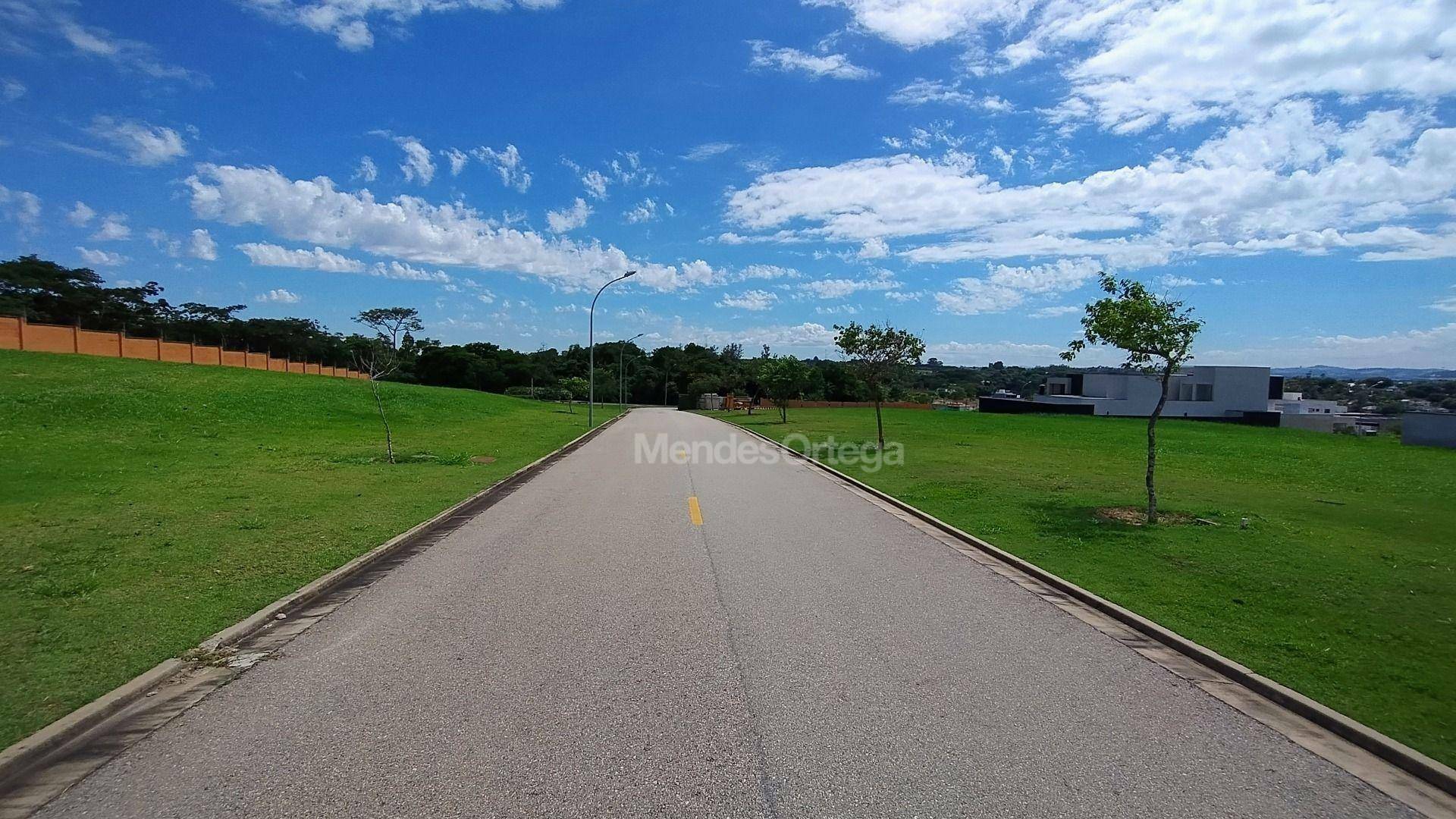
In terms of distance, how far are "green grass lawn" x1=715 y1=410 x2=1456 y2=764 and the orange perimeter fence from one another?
43.9m

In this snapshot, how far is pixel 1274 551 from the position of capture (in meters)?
9.88

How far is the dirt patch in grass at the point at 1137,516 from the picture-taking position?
11898mm

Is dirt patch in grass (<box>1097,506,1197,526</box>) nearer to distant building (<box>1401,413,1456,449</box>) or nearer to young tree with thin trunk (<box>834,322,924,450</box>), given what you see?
young tree with thin trunk (<box>834,322,924,450</box>)

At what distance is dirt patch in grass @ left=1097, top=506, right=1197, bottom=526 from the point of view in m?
11.9

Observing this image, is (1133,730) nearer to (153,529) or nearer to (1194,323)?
(1194,323)

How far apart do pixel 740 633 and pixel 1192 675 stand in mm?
3324

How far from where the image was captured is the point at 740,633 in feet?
20.5

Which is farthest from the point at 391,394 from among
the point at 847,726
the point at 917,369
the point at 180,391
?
the point at 847,726

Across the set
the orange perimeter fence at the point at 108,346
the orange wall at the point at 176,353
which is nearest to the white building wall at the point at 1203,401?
the orange perimeter fence at the point at 108,346

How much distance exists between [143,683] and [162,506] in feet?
27.4

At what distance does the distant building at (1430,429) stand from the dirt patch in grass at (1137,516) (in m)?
31.1

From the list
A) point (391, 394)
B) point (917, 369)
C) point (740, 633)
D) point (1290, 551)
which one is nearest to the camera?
point (740, 633)

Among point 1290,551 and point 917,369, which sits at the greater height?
point 917,369

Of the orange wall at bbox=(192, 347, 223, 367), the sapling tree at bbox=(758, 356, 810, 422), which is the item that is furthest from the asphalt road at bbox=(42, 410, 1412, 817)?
the orange wall at bbox=(192, 347, 223, 367)
